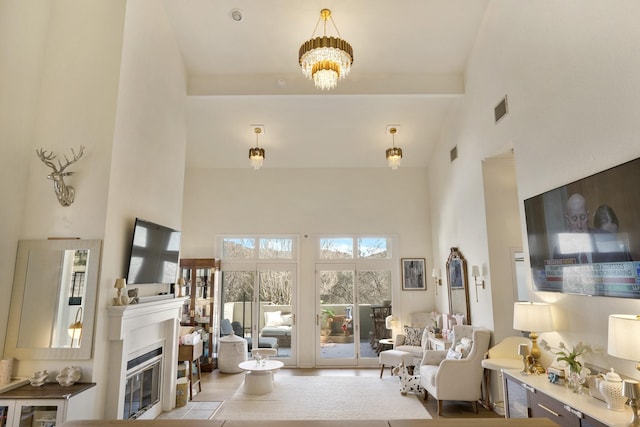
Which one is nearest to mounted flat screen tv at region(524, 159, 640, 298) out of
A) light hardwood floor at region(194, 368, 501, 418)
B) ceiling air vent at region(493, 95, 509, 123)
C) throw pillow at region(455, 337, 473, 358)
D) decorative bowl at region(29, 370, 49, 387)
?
ceiling air vent at region(493, 95, 509, 123)

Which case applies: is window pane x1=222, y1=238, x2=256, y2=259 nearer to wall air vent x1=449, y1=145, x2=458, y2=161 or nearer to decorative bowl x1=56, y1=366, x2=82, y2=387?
wall air vent x1=449, y1=145, x2=458, y2=161

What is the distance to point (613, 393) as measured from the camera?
2.51 m

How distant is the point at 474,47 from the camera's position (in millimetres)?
5480

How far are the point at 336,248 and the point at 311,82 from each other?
11.4ft

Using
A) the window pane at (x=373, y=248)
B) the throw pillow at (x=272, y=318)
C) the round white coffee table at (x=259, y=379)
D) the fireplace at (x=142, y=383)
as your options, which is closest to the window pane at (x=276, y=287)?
the throw pillow at (x=272, y=318)

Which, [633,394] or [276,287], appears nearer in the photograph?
[633,394]

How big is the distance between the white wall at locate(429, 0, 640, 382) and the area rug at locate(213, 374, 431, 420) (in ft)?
5.52

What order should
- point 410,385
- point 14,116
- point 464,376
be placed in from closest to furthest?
point 14,116 < point 464,376 < point 410,385

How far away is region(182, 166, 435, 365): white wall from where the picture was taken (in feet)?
25.9

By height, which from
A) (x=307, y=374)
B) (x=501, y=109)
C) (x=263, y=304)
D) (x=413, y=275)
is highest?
(x=501, y=109)

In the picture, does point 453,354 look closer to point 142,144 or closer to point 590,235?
point 590,235

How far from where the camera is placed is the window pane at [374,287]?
25.5 ft

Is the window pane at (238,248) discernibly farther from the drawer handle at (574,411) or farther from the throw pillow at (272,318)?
the drawer handle at (574,411)

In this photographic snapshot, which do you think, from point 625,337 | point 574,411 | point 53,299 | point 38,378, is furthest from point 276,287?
point 625,337
